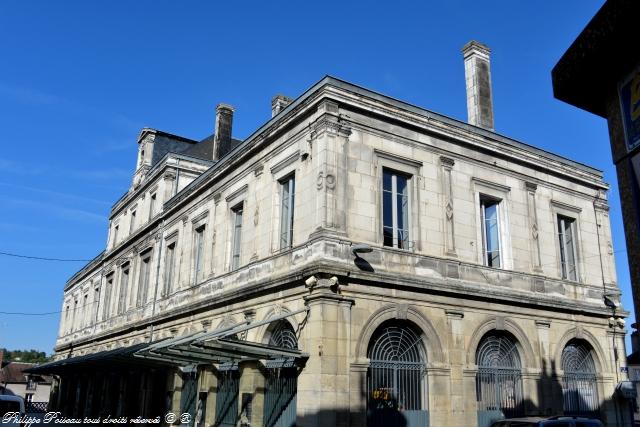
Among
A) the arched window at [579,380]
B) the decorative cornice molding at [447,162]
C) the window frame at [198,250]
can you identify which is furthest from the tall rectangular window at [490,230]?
the window frame at [198,250]

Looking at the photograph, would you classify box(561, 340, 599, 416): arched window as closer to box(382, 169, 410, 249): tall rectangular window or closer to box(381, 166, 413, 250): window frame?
box(381, 166, 413, 250): window frame

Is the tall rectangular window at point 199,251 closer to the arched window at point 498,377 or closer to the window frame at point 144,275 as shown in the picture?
the window frame at point 144,275

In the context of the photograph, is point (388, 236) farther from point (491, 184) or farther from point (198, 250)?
point (198, 250)

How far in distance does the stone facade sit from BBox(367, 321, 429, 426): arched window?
140mm

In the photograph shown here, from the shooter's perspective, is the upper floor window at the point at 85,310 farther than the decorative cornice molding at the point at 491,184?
A: Yes

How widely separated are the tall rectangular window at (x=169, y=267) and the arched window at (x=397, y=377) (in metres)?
11.0

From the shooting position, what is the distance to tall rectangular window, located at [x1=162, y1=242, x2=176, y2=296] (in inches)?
856

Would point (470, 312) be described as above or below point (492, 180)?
below

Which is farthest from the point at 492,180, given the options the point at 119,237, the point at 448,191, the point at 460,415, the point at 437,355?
the point at 119,237

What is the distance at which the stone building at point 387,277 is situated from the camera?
12570 mm

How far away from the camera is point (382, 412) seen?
494 inches

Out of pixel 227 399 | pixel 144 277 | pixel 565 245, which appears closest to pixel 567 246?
pixel 565 245

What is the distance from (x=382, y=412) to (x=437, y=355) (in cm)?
199

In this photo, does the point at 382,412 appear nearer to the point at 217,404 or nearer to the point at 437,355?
the point at 437,355
